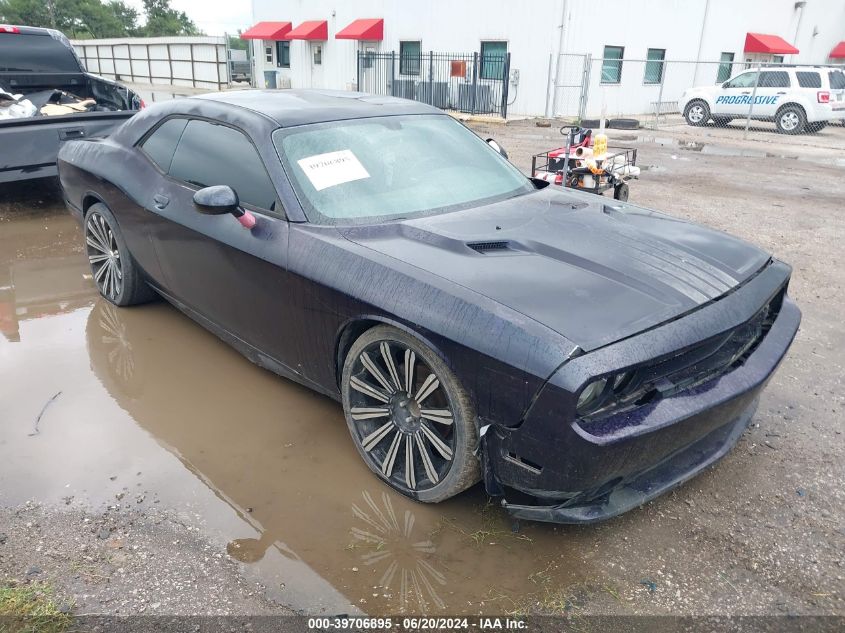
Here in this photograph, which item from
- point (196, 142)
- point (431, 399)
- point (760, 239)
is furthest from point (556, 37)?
point (431, 399)

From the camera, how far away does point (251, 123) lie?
134 inches

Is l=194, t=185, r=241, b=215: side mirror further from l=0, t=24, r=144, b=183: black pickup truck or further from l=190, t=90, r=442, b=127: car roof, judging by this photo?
l=0, t=24, r=144, b=183: black pickup truck

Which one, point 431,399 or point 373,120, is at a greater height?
point 373,120

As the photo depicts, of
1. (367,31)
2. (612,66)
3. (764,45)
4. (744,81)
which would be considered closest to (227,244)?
(744,81)

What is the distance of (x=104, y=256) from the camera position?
476 cm

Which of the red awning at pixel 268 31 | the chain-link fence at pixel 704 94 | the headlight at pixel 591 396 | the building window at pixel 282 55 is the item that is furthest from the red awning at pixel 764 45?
the headlight at pixel 591 396

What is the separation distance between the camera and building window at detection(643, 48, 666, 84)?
827 inches

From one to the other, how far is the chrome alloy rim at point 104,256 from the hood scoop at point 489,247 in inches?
114

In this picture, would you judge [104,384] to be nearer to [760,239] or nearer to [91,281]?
[91,281]

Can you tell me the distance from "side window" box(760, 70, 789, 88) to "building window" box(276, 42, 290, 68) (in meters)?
19.4

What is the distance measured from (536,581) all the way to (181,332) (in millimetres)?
3048

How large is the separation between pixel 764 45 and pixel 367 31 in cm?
1476

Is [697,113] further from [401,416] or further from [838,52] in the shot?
[401,416]

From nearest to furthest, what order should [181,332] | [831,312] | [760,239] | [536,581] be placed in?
[536,581] → [181,332] → [831,312] → [760,239]
